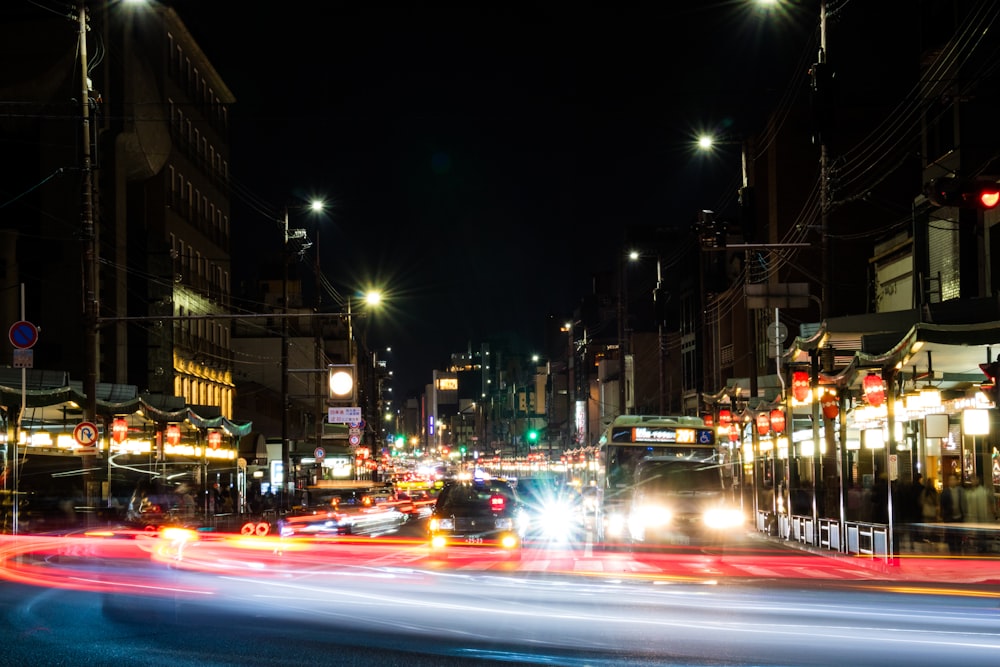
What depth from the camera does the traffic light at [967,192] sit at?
52.0ft

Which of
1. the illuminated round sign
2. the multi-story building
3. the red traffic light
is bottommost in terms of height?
the illuminated round sign

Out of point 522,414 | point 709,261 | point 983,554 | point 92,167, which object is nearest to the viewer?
point 983,554

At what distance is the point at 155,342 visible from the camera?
6009 cm

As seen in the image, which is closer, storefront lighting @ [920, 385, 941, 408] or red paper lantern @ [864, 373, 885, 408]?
red paper lantern @ [864, 373, 885, 408]

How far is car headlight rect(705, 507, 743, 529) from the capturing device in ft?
93.2

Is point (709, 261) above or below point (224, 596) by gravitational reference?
above

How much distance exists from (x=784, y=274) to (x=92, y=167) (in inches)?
1480

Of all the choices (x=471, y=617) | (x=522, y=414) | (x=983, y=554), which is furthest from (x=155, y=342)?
(x=522, y=414)

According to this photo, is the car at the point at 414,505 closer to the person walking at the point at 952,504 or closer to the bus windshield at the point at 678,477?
the bus windshield at the point at 678,477

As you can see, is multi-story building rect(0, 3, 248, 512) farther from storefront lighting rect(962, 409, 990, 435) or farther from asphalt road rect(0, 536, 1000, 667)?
storefront lighting rect(962, 409, 990, 435)

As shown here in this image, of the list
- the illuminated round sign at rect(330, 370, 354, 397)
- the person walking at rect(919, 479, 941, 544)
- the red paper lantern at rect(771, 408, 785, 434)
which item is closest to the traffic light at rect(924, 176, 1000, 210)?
the red paper lantern at rect(771, 408, 785, 434)

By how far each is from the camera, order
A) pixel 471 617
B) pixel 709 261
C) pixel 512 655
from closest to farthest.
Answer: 1. pixel 512 655
2. pixel 471 617
3. pixel 709 261

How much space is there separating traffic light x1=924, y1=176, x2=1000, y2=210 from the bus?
13.9 metres

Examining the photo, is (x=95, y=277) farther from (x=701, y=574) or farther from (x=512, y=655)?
(x=512, y=655)
